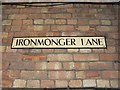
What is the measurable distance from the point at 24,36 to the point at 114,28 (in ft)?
2.80

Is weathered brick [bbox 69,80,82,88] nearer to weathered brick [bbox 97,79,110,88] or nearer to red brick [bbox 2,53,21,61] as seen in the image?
weathered brick [bbox 97,79,110,88]

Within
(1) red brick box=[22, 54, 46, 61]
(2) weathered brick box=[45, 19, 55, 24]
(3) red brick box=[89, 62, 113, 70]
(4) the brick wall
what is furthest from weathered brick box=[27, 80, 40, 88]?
(2) weathered brick box=[45, 19, 55, 24]

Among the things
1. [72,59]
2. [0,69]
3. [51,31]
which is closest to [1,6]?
[51,31]

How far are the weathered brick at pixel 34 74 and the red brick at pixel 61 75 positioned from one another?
0.05m

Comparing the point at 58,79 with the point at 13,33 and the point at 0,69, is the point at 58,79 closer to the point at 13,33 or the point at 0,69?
the point at 0,69

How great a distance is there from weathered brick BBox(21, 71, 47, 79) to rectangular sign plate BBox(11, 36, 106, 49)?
26cm

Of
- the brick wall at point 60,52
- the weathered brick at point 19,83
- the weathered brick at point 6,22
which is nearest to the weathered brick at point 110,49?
the brick wall at point 60,52

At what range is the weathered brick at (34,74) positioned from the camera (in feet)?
6.89

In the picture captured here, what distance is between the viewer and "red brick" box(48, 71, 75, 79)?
6.87 feet

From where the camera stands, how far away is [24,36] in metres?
2.39

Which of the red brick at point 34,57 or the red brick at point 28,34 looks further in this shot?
the red brick at point 28,34

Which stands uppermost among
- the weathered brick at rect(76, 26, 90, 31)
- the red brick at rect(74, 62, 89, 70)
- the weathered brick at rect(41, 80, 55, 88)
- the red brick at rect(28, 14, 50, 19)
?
the red brick at rect(28, 14, 50, 19)

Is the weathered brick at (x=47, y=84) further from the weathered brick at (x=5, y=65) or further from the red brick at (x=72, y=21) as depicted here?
the red brick at (x=72, y=21)

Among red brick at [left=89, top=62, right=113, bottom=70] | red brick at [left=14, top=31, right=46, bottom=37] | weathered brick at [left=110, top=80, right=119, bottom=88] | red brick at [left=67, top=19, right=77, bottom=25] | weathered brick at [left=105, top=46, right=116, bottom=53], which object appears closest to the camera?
weathered brick at [left=110, top=80, right=119, bottom=88]
